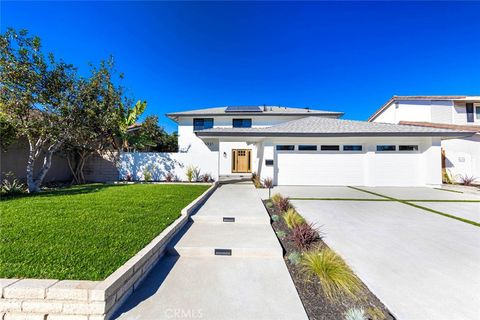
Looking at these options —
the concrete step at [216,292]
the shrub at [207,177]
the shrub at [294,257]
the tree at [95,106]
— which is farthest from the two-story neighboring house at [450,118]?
the tree at [95,106]

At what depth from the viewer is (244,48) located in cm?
1453

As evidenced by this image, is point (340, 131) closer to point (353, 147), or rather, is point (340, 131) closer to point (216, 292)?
point (353, 147)

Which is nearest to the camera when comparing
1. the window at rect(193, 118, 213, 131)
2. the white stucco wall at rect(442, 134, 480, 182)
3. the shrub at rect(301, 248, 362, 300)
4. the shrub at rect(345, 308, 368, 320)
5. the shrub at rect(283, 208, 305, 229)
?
the shrub at rect(345, 308, 368, 320)

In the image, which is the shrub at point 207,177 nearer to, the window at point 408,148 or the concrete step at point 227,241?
the concrete step at point 227,241

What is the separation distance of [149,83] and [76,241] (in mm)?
17951

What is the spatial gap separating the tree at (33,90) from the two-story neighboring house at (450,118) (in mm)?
19879

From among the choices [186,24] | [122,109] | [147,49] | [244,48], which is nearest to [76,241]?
[122,109]

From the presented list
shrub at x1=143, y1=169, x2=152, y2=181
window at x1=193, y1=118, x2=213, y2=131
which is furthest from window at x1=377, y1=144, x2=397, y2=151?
shrub at x1=143, y1=169, x2=152, y2=181

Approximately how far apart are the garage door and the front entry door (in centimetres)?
612

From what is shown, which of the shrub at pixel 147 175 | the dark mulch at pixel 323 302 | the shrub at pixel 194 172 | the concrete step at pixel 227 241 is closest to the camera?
the dark mulch at pixel 323 302

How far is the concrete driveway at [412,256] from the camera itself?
220 cm

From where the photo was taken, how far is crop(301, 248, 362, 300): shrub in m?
2.38

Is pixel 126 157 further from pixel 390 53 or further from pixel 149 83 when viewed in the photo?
pixel 390 53

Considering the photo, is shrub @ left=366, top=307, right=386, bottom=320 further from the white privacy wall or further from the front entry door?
the front entry door
